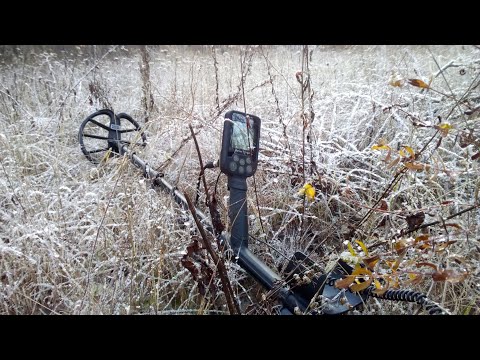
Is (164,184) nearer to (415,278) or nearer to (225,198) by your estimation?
(225,198)

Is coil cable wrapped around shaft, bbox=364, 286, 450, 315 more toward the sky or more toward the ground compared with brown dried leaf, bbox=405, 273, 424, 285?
more toward the ground

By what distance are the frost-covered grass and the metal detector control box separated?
0.59 ft

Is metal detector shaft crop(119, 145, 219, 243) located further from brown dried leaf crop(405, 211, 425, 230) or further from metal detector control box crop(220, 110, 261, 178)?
brown dried leaf crop(405, 211, 425, 230)

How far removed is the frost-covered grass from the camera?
146 cm

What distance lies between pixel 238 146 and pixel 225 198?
22 centimetres

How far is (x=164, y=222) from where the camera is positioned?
177cm

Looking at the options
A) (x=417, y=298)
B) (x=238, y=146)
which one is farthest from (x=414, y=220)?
(x=238, y=146)

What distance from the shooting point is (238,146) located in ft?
4.89

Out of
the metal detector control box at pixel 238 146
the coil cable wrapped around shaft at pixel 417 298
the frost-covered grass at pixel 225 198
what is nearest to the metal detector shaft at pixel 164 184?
the frost-covered grass at pixel 225 198

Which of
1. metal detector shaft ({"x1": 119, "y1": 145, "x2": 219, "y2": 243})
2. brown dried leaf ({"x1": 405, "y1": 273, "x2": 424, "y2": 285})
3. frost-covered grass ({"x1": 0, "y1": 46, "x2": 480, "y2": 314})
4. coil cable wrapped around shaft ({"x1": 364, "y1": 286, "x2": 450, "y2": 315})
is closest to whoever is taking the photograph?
brown dried leaf ({"x1": 405, "y1": 273, "x2": 424, "y2": 285})

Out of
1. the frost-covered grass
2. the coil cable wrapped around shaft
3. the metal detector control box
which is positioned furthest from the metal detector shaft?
the coil cable wrapped around shaft

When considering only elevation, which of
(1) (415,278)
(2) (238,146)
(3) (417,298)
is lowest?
Result: (3) (417,298)

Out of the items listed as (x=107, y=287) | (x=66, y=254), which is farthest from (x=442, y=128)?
(x=66, y=254)
